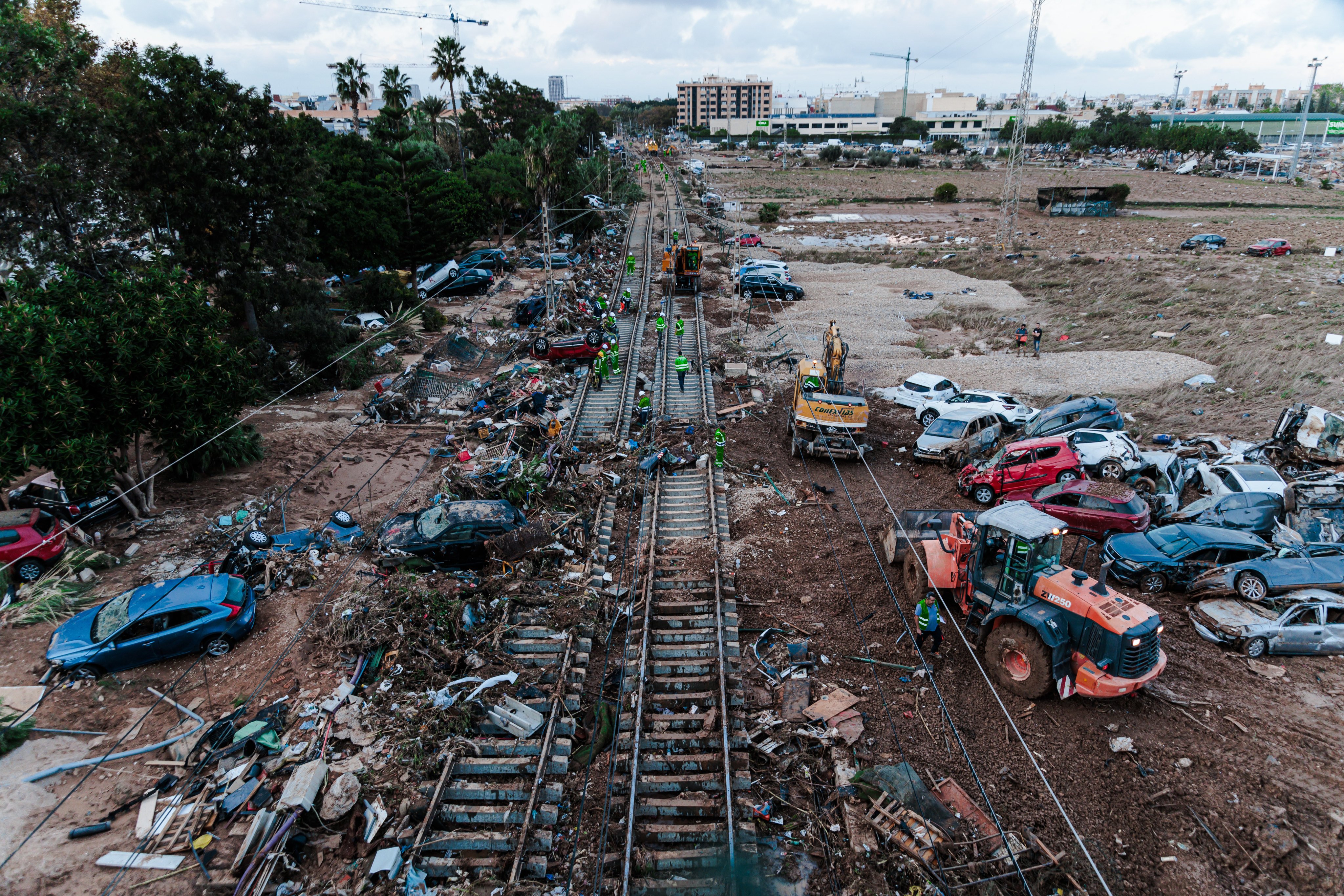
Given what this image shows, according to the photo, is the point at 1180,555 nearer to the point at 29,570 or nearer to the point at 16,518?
the point at 29,570

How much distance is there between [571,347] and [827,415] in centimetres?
1210

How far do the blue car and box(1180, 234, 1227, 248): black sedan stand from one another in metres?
57.9

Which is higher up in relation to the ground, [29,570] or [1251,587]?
[1251,587]

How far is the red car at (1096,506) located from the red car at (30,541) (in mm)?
21296

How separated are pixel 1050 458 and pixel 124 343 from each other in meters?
21.6

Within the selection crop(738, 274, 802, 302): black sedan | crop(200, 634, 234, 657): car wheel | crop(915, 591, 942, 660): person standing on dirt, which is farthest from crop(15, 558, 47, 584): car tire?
crop(738, 274, 802, 302): black sedan

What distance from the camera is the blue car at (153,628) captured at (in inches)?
476

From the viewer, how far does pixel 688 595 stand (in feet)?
45.3

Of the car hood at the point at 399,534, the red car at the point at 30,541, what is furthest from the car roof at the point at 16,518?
the car hood at the point at 399,534

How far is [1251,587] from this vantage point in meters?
13.1

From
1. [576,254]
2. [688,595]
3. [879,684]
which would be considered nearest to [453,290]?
[576,254]

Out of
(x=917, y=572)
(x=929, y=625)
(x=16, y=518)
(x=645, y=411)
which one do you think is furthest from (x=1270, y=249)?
(x=16, y=518)

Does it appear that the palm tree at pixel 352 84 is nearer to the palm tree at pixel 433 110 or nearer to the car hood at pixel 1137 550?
the palm tree at pixel 433 110

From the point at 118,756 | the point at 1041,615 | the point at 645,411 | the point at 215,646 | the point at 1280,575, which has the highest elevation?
the point at 1041,615
